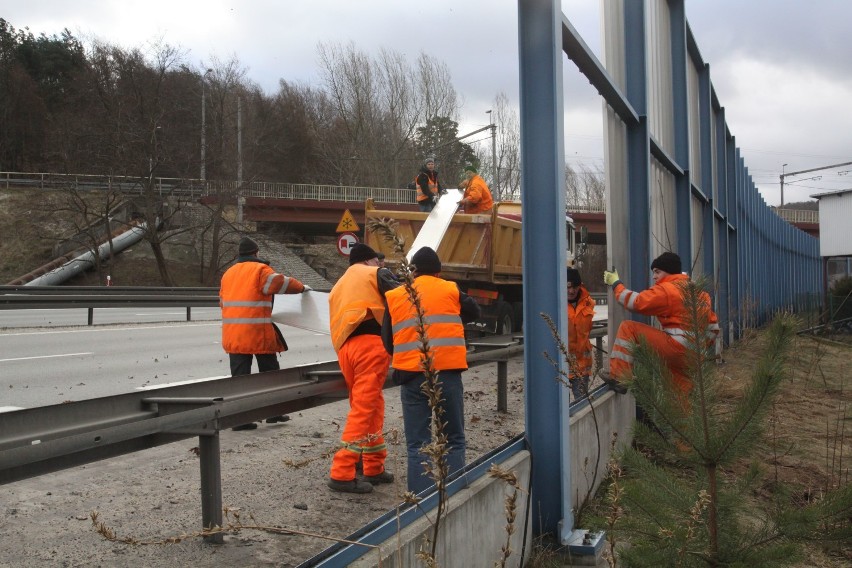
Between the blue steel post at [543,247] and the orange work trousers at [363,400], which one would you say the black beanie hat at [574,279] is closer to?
the orange work trousers at [363,400]

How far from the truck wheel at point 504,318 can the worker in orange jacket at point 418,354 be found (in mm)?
9207

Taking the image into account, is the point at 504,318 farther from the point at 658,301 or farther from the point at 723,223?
the point at 658,301

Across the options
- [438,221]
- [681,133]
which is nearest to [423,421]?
[681,133]

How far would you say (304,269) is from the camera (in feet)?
150

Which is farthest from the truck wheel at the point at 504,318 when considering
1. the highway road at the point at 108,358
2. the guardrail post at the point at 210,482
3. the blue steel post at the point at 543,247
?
the guardrail post at the point at 210,482

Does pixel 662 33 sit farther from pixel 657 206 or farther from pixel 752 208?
→ pixel 752 208

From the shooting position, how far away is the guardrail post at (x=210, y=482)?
4.37 metres

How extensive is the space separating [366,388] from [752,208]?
17.9 m

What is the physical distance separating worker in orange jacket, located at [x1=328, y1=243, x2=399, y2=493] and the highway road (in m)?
4.46

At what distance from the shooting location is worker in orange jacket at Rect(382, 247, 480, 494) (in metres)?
5.31

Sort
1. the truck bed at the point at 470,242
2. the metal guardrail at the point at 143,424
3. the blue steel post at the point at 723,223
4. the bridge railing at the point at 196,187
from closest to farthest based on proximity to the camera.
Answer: the metal guardrail at the point at 143,424 → the truck bed at the point at 470,242 → the blue steel post at the point at 723,223 → the bridge railing at the point at 196,187

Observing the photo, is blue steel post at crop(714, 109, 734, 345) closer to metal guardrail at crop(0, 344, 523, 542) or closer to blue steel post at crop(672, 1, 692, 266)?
blue steel post at crop(672, 1, 692, 266)

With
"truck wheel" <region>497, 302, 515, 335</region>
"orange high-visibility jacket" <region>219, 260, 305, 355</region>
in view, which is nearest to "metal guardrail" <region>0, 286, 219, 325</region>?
"truck wheel" <region>497, 302, 515, 335</region>

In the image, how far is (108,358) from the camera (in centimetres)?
1331
